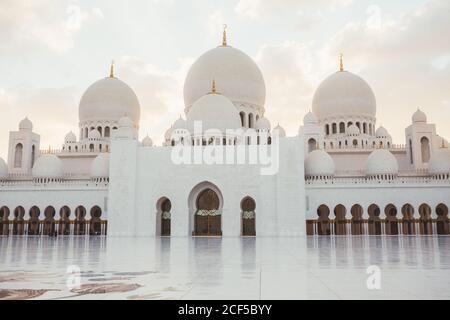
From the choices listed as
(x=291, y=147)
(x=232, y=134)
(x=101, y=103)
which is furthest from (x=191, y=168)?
(x=101, y=103)

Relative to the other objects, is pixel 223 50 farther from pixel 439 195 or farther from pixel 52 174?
pixel 439 195

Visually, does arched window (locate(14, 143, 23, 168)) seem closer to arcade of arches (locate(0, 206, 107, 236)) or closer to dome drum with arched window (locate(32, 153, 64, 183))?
dome drum with arched window (locate(32, 153, 64, 183))

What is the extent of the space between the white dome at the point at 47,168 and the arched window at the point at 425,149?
20319 mm

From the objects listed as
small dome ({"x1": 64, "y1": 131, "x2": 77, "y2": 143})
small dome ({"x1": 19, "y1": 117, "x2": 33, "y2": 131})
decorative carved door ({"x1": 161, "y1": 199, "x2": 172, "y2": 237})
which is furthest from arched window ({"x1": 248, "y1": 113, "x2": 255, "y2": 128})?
small dome ({"x1": 19, "y1": 117, "x2": 33, "y2": 131})

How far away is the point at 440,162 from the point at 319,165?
6021mm

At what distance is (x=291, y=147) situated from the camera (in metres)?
21.0

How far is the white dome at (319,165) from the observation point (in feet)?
73.9

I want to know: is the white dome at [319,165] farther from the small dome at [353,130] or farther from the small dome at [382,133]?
the small dome at [382,133]

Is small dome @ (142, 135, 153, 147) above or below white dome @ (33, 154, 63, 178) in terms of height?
above

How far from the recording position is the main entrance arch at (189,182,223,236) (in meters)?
21.2

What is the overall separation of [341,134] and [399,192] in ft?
24.1

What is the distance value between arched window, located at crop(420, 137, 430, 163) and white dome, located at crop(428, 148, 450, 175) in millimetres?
2739
